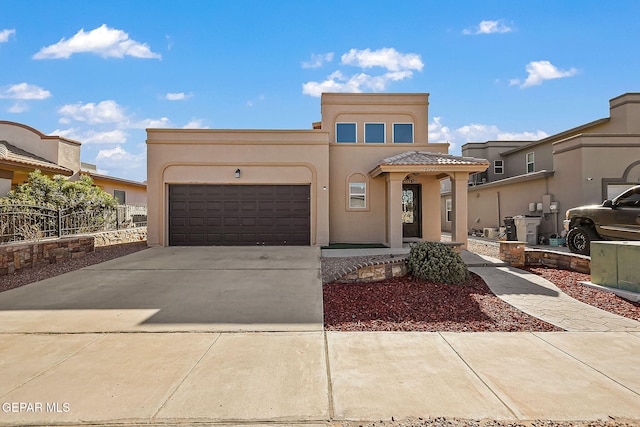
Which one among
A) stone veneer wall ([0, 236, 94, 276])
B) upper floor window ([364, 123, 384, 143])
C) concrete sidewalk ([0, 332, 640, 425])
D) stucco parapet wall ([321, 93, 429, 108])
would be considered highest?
stucco parapet wall ([321, 93, 429, 108])

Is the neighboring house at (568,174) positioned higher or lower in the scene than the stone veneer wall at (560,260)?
higher

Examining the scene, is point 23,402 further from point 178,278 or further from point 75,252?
point 75,252

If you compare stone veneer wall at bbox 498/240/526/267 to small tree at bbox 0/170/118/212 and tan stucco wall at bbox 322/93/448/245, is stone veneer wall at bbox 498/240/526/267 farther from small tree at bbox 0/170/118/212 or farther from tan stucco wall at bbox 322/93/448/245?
small tree at bbox 0/170/118/212

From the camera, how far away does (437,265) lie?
7.42 meters

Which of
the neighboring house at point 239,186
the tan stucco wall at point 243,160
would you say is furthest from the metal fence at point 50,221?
the tan stucco wall at point 243,160

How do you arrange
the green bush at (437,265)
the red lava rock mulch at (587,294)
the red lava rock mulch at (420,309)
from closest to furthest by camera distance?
the red lava rock mulch at (420,309), the red lava rock mulch at (587,294), the green bush at (437,265)

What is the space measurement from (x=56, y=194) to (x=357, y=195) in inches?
461

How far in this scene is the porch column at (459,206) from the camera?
492 inches

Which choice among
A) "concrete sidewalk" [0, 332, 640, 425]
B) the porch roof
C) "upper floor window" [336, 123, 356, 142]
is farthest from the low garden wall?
"upper floor window" [336, 123, 356, 142]

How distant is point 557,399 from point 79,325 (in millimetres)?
5901

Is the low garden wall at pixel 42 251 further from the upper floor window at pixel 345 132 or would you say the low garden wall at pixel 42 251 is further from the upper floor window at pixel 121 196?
the upper floor window at pixel 345 132

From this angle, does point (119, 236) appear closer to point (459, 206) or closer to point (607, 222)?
point (459, 206)

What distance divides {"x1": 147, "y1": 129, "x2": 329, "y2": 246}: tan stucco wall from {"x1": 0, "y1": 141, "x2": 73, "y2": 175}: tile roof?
5.18m

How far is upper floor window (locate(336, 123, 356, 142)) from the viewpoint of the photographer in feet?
51.0
